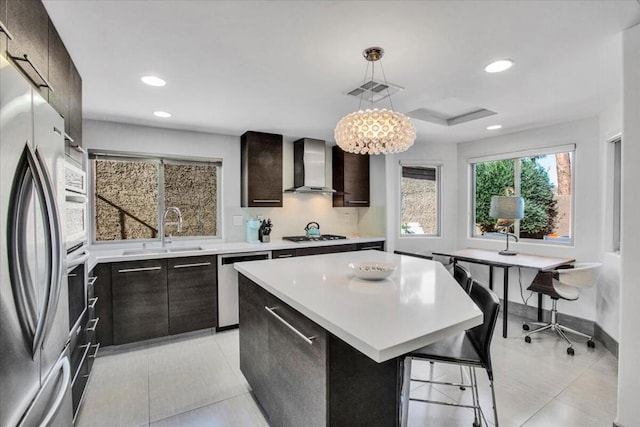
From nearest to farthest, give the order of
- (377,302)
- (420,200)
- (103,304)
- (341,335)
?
1. (341,335)
2. (377,302)
3. (103,304)
4. (420,200)

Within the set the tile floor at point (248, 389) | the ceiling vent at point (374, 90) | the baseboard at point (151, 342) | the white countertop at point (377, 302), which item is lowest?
the tile floor at point (248, 389)

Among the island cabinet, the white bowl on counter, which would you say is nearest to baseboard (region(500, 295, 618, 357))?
the white bowl on counter

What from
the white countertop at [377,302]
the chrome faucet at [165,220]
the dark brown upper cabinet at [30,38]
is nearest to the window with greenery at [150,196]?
the chrome faucet at [165,220]

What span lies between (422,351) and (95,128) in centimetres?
368

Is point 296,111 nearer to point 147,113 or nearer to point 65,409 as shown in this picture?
point 147,113

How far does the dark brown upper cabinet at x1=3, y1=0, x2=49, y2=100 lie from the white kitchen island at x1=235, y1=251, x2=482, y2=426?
1.42 meters

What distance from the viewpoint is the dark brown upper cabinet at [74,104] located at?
1954mm

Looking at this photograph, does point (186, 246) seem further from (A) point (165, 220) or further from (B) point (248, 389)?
(B) point (248, 389)

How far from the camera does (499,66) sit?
2059 mm

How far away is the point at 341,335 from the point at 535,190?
3.90 metres

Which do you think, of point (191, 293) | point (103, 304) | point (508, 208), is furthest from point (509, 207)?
point (103, 304)

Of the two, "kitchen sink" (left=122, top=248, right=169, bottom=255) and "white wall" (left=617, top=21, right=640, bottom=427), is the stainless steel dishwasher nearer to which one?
"kitchen sink" (left=122, top=248, right=169, bottom=255)

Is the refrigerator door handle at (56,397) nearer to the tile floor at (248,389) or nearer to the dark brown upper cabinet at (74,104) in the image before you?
the tile floor at (248,389)

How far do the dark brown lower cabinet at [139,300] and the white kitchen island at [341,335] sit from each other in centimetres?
148
